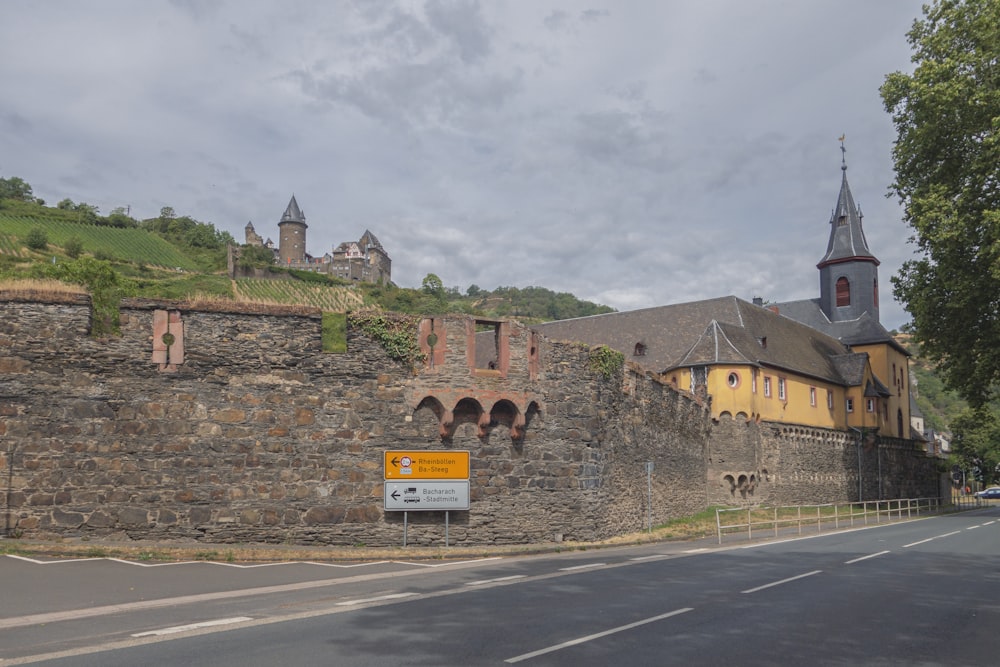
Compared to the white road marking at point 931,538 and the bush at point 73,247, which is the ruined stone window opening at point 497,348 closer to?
the white road marking at point 931,538

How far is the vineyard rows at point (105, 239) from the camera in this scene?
86150mm

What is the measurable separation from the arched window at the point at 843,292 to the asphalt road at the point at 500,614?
61.6 meters

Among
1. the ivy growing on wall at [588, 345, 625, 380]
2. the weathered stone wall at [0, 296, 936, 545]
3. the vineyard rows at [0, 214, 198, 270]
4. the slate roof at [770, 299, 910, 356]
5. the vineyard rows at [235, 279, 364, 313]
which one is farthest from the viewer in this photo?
the vineyard rows at [0, 214, 198, 270]

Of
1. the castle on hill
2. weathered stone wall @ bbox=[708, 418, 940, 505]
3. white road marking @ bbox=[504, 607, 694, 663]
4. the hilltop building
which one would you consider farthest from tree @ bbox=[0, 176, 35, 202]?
white road marking @ bbox=[504, 607, 694, 663]

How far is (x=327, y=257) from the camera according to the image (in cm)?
18262

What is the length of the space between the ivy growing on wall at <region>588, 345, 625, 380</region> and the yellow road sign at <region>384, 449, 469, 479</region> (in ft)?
15.7

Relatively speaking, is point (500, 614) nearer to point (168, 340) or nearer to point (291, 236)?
point (168, 340)

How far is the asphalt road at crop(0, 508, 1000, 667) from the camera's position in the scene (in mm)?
8141

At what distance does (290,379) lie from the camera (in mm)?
18094

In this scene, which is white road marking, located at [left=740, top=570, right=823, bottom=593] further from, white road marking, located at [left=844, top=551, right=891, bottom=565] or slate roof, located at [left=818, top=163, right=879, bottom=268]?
slate roof, located at [left=818, top=163, right=879, bottom=268]

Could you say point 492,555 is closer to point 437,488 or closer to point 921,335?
point 437,488

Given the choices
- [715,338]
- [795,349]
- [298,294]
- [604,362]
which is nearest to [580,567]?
[604,362]

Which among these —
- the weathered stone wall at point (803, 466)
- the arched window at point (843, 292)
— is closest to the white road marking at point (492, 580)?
the weathered stone wall at point (803, 466)

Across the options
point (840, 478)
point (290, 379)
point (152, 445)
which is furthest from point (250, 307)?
point (840, 478)
